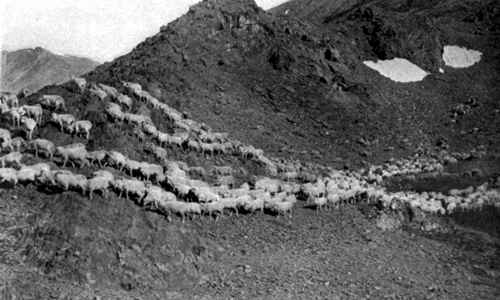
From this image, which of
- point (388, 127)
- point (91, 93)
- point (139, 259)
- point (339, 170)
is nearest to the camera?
point (139, 259)

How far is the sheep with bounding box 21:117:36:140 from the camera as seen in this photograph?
21.7 m

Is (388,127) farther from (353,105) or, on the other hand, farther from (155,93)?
(155,93)

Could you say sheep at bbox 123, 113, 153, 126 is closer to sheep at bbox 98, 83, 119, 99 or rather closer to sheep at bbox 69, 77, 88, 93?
sheep at bbox 98, 83, 119, 99

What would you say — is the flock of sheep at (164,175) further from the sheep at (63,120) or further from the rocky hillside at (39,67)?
the rocky hillside at (39,67)

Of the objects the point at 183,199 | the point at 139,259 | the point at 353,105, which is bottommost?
the point at 139,259

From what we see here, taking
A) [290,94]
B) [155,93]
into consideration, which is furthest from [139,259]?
[290,94]

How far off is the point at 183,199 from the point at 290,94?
23.5m

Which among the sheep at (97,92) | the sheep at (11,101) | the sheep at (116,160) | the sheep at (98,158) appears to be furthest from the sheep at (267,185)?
the sheep at (11,101)

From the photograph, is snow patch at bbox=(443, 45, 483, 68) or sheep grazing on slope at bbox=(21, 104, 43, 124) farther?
snow patch at bbox=(443, 45, 483, 68)

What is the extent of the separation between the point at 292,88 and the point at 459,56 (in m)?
25.3

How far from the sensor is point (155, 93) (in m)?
33.9

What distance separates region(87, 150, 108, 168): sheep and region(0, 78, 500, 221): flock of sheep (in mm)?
38

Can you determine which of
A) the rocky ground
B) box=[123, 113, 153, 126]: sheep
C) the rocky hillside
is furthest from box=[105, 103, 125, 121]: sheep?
the rocky hillside

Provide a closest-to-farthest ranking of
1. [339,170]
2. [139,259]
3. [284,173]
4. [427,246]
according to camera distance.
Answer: [139,259] < [427,246] < [284,173] < [339,170]
